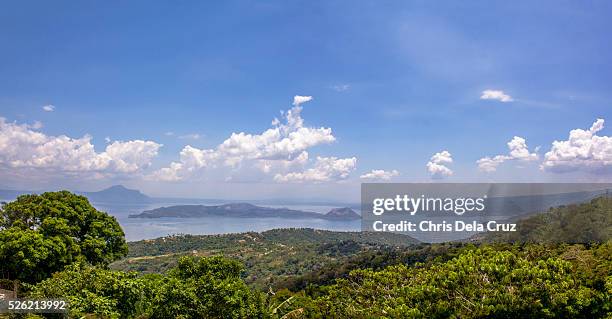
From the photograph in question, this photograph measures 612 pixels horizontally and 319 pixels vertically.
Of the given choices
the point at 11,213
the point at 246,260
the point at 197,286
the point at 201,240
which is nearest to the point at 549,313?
the point at 197,286

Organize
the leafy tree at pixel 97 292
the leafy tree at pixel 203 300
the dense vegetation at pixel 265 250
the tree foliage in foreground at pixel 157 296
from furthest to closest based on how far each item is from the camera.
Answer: the dense vegetation at pixel 265 250, the leafy tree at pixel 203 300, the tree foliage in foreground at pixel 157 296, the leafy tree at pixel 97 292

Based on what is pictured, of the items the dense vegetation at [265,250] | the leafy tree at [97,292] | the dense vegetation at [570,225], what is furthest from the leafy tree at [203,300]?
the dense vegetation at [570,225]

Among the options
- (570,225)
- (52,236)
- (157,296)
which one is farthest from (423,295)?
(570,225)

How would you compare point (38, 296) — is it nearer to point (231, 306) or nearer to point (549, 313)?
point (231, 306)

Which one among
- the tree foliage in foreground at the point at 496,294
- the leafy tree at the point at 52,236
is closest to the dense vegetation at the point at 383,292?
the tree foliage in foreground at the point at 496,294

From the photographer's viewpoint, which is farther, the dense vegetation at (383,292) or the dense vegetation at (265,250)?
the dense vegetation at (265,250)

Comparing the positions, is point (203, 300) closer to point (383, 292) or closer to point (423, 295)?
point (383, 292)

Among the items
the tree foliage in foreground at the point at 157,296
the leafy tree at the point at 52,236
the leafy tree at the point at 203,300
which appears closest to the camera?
the tree foliage in foreground at the point at 157,296

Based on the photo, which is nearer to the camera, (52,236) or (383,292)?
(383,292)

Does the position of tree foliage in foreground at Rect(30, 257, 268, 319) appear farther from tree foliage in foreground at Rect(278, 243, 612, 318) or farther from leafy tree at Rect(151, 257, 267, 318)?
tree foliage in foreground at Rect(278, 243, 612, 318)

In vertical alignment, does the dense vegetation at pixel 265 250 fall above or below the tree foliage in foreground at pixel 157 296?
below

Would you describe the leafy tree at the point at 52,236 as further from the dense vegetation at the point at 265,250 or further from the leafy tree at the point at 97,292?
the dense vegetation at the point at 265,250
